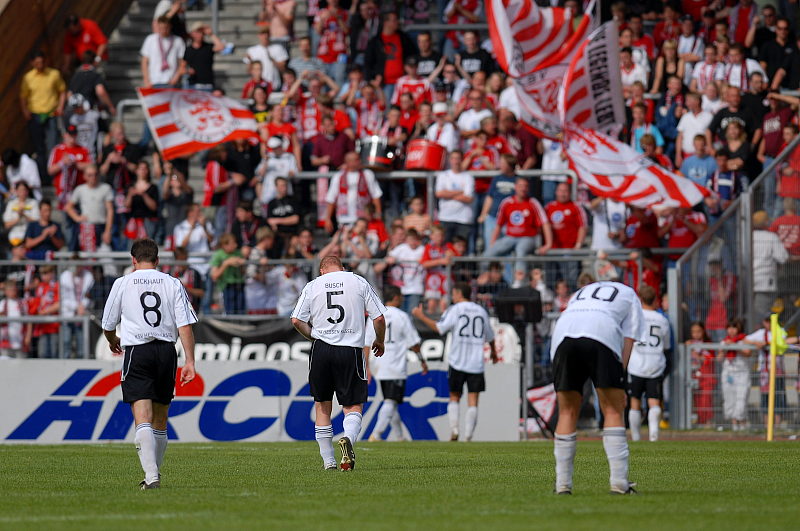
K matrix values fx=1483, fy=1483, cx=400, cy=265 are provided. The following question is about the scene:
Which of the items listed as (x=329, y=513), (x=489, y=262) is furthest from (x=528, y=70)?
(x=329, y=513)

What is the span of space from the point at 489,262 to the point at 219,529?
14.9 m

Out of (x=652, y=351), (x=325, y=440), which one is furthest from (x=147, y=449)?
(x=652, y=351)

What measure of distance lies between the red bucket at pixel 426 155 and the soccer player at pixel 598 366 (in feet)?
48.4

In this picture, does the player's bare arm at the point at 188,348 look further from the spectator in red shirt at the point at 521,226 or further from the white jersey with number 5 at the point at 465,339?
the spectator in red shirt at the point at 521,226

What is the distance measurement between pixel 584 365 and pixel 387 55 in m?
18.1

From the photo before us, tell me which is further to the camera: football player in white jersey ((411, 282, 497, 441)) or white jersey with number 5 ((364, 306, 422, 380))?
football player in white jersey ((411, 282, 497, 441))

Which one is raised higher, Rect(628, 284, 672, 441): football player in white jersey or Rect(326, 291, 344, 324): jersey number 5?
Rect(326, 291, 344, 324): jersey number 5

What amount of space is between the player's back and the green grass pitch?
1249 mm

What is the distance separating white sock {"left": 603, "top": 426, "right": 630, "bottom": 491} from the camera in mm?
10164

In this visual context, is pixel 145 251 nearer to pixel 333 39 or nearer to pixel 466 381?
pixel 466 381

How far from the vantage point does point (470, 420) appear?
21266 millimetres

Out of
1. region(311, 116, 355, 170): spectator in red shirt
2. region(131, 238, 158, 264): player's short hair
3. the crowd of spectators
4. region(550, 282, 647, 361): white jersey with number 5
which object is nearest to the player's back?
region(131, 238, 158, 264): player's short hair

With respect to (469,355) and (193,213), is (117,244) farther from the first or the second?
(469,355)

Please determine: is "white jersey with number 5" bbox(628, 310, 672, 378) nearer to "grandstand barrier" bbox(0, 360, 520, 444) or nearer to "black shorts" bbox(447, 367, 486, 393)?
"grandstand barrier" bbox(0, 360, 520, 444)
